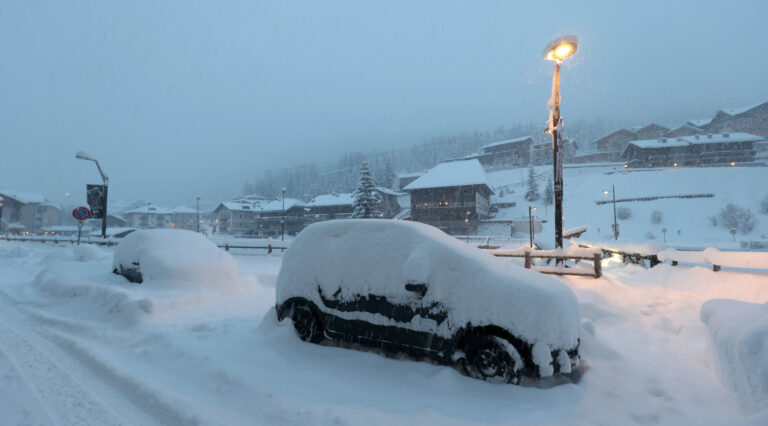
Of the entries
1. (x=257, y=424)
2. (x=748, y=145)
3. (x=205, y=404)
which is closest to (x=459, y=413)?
(x=257, y=424)

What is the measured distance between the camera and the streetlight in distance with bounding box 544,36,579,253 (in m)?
7.86

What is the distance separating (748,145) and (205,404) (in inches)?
3640

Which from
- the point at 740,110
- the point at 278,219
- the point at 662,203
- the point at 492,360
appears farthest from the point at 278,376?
the point at 740,110

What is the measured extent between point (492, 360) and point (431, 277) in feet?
3.73

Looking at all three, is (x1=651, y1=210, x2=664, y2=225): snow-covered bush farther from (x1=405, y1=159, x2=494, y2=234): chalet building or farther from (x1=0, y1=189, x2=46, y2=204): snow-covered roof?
(x1=0, y1=189, x2=46, y2=204): snow-covered roof

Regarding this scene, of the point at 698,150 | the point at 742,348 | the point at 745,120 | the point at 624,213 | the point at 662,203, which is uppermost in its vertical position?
the point at 745,120

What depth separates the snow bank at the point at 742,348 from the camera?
283 cm

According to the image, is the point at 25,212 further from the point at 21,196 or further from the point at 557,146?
the point at 557,146

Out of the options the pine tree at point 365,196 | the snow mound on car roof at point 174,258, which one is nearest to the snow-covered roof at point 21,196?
the pine tree at point 365,196

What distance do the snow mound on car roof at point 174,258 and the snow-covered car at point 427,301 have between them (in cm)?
398

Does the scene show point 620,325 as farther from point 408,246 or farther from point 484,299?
point 408,246

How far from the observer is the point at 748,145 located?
61.4 m

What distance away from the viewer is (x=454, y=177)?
157ft

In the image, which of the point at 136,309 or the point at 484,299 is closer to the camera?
the point at 484,299
